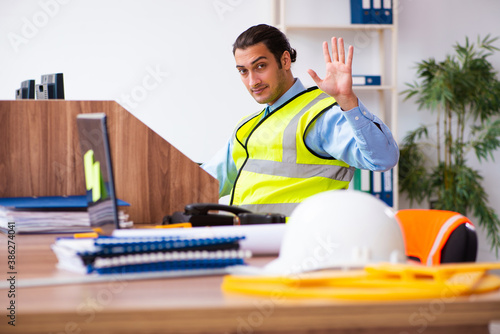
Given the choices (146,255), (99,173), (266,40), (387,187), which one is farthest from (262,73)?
(387,187)

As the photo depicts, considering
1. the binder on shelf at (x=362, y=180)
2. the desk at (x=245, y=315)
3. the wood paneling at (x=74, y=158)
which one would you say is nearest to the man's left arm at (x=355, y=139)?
the wood paneling at (x=74, y=158)

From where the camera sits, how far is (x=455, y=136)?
464cm

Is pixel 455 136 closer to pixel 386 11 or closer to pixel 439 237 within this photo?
pixel 386 11

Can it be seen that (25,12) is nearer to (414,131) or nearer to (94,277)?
(414,131)

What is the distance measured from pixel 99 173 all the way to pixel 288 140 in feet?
4.30

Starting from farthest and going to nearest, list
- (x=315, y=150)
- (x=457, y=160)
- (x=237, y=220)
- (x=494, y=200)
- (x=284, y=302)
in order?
(x=494, y=200)
(x=457, y=160)
(x=315, y=150)
(x=237, y=220)
(x=284, y=302)

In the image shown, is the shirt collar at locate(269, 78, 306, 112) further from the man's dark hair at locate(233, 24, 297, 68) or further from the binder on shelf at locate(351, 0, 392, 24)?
the binder on shelf at locate(351, 0, 392, 24)

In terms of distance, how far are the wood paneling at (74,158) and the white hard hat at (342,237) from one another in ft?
3.07

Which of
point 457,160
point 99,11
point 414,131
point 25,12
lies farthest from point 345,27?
point 25,12

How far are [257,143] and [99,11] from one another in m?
2.38

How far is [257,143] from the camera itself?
2375mm

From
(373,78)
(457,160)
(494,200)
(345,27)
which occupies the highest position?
(345,27)

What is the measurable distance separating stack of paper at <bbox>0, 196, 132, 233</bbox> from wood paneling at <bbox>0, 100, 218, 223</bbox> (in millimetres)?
230

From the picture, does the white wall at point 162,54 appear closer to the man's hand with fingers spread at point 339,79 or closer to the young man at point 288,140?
the young man at point 288,140
